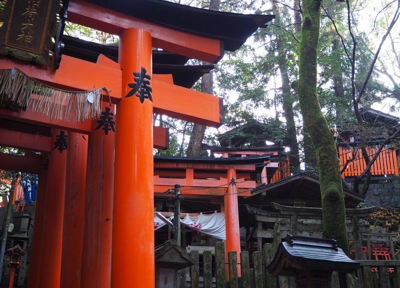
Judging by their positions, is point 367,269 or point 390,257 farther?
point 390,257

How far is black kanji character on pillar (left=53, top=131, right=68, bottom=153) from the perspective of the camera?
889cm

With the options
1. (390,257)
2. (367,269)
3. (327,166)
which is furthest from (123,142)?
(390,257)

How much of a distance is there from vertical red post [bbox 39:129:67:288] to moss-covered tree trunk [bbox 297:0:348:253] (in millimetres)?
5074

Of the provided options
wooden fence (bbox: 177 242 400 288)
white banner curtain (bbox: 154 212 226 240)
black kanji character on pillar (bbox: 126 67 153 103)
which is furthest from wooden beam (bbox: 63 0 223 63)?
white banner curtain (bbox: 154 212 226 240)

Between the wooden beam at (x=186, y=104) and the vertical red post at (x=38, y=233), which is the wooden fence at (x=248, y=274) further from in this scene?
the vertical red post at (x=38, y=233)

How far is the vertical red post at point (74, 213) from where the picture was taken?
6.97m

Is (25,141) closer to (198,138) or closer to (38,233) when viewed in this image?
(38,233)

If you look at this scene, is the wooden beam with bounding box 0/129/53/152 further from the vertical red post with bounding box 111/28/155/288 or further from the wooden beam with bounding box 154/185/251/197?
the wooden beam with bounding box 154/185/251/197

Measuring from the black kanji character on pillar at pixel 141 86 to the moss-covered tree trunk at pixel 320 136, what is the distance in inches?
137

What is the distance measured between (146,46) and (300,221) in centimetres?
840

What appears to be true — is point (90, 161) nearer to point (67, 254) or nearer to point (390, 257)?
point (67, 254)

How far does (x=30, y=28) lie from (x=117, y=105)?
144 centimetres

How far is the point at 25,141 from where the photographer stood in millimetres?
8758

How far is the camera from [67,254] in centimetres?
708
